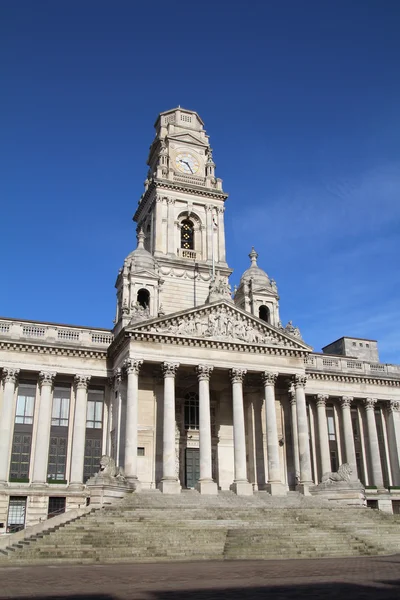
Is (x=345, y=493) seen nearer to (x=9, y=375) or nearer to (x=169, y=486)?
(x=169, y=486)

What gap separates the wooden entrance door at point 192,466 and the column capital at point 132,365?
959cm

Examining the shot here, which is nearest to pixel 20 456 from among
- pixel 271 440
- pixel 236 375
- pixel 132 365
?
pixel 132 365

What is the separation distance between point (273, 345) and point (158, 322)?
9.72 metres

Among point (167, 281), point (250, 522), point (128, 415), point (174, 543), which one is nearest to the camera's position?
point (174, 543)

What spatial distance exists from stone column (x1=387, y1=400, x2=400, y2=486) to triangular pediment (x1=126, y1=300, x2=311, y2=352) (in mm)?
15031

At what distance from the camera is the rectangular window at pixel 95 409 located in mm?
47000

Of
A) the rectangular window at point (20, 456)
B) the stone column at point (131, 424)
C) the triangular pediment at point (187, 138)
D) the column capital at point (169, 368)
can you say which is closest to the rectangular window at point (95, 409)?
the rectangular window at point (20, 456)

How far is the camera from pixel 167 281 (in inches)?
2153

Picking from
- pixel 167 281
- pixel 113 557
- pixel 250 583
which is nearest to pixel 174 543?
pixel 113 557

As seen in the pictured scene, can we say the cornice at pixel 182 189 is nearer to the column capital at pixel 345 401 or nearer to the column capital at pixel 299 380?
the column capital at pixel 299 380

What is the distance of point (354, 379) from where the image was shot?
55344mm

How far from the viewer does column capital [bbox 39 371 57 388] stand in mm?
45188

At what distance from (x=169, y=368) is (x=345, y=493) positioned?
15904 millimetres

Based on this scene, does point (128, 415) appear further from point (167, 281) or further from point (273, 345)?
point (167, 281)
